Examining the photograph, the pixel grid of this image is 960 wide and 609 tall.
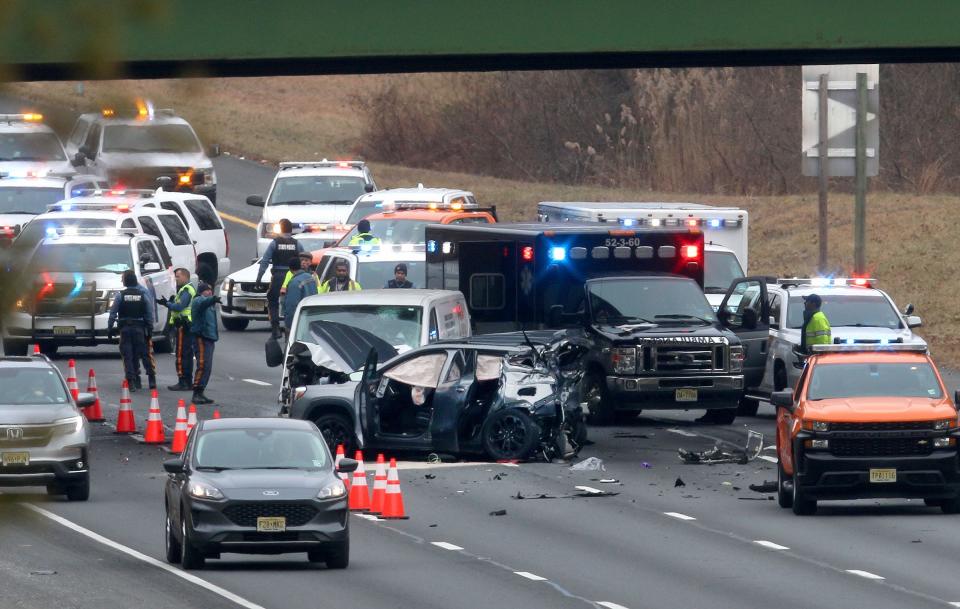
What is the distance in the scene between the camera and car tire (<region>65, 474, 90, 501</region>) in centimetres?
1884

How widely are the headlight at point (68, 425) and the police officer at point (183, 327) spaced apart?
8.75 m

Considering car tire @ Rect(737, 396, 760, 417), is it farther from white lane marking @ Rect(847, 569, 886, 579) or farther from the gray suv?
white lane marking @ Rect(847, 569, 886, 579)

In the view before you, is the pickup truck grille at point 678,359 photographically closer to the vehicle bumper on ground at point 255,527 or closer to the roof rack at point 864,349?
the roof rack at point 864,349

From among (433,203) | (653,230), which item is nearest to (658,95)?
(433,203)

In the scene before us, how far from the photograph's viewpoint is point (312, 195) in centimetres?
3925

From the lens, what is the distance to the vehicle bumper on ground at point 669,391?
23500 millimetres

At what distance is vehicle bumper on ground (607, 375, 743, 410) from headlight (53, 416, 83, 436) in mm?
7674

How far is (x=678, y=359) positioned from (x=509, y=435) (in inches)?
131

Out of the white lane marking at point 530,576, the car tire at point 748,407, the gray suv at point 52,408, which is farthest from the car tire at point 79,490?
the car tire at point 748,407

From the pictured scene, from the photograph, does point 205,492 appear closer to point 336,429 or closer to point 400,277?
point 336,429

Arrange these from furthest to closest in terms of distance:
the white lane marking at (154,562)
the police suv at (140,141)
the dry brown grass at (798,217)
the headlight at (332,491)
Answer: the dry brown grass at (798,217) < the headlight at (332,491) < the white lane marking at (154,562) < the police suv at (140,141)

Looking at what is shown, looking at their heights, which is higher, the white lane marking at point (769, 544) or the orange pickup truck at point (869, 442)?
the orange pickup truck at point (869, 442)

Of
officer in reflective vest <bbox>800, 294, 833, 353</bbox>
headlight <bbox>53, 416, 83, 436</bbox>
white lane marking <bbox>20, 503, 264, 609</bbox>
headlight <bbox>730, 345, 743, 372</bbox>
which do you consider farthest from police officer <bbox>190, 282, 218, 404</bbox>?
officer in reflective vest <bbox>800, 294, 833, 353</bbox>

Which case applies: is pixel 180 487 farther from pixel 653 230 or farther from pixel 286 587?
pixel 653 230
